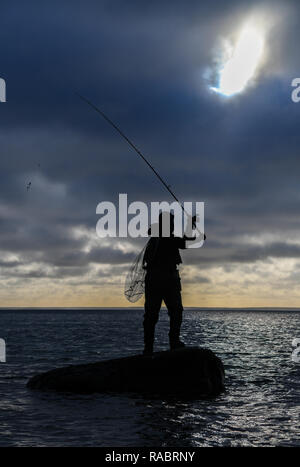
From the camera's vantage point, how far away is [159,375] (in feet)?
42.7

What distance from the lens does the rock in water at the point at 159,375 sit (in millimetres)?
12914

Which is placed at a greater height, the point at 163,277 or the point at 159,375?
the point at 163,277

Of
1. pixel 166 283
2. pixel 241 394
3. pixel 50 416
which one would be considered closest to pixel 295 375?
pixel 241 394

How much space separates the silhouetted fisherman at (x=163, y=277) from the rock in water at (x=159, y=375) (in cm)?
51

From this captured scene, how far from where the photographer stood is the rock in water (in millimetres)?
12914

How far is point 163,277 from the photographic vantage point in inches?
511

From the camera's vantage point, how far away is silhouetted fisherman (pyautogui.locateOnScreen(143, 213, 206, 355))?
512 inches

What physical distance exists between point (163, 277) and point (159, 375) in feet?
8.05

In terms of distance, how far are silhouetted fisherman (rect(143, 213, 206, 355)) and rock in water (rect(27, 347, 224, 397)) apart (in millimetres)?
507

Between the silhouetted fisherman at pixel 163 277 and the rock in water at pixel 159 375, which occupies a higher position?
the silhouetted fisherman at pixel 163 277

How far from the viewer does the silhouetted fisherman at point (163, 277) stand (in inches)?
512

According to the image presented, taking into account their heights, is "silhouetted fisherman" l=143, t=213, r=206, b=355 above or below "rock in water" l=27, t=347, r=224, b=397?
above
